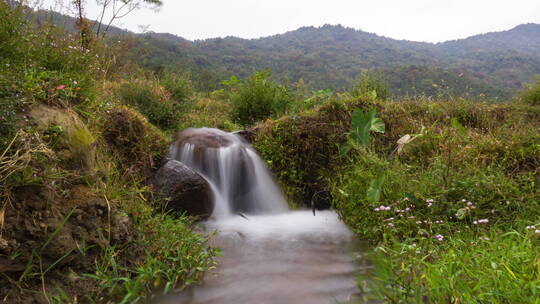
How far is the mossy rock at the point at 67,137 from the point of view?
259cm

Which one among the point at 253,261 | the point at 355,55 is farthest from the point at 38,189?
the point at 355,55

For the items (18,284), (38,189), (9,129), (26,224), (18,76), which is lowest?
(18,284)

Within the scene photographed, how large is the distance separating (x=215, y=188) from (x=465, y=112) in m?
5.79

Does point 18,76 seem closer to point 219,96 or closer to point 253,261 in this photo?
point 253,261

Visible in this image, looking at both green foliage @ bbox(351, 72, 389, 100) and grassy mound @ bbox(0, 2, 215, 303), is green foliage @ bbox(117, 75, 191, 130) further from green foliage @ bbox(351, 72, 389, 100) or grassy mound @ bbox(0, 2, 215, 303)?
green foliage @ bbox(351, 72, 389, 100)

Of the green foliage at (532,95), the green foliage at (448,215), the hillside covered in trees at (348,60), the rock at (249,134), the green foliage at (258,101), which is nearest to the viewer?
the green foliage at (448,215)

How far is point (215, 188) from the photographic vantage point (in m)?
5.36

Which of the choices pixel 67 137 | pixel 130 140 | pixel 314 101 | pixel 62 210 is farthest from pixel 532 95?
pixel 62 210

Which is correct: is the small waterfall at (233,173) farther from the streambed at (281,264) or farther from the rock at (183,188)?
the rock at (183,188)

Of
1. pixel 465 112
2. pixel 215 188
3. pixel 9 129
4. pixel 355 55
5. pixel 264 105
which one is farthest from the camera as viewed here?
pixel 355 55

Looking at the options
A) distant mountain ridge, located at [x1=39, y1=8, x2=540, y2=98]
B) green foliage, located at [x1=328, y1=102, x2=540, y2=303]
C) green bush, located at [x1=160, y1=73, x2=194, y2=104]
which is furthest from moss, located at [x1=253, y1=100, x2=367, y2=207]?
distant mountain ridge, located at [x1=39, y1=8, x2=540, y2=98]

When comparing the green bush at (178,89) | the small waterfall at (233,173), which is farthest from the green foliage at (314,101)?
the small waterfall at (233,173)

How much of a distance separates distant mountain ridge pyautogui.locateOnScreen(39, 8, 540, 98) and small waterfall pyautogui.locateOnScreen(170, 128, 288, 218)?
15.0ft

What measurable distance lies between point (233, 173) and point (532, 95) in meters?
8.66
